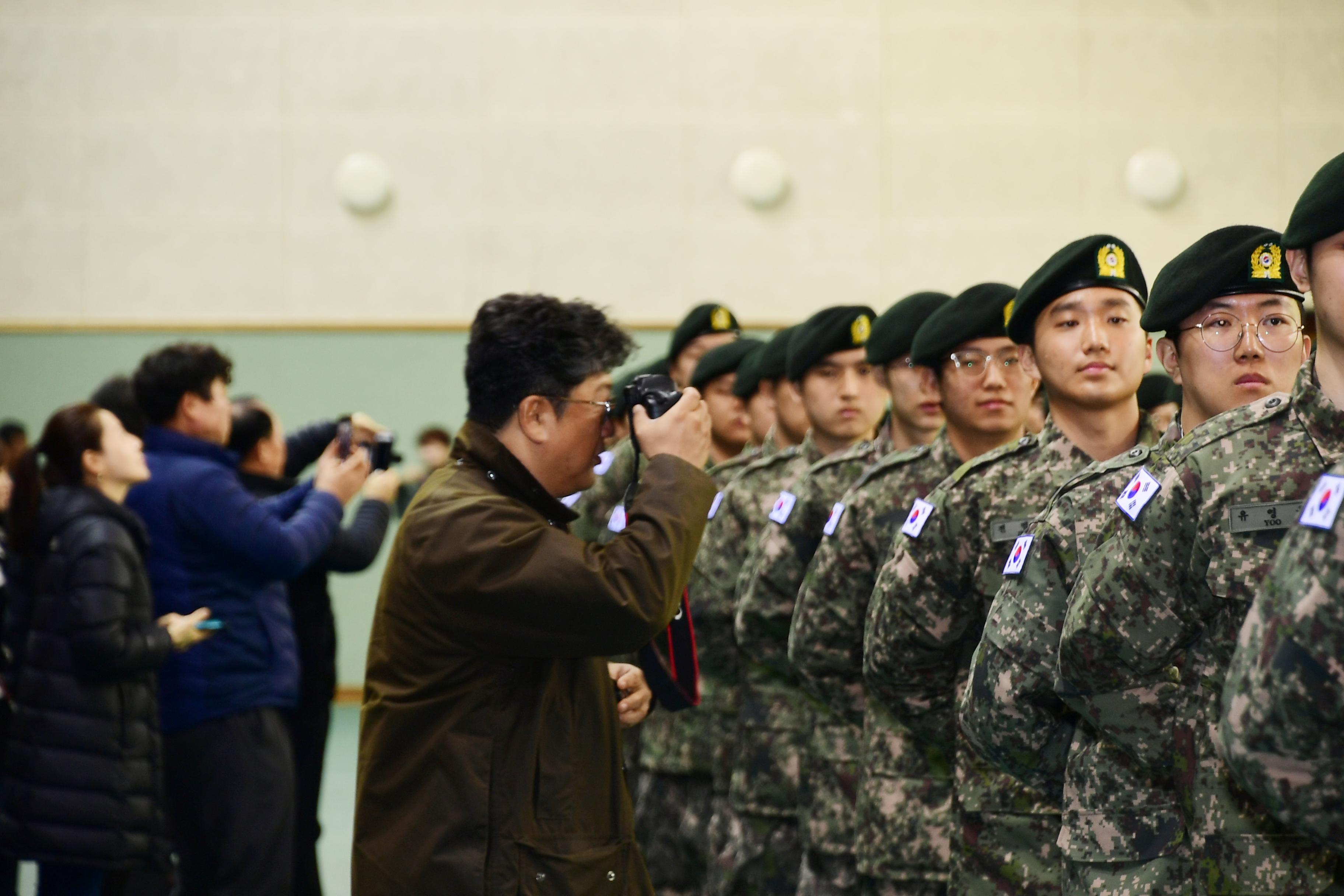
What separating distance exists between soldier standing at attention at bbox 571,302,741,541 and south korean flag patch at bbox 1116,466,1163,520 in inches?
118

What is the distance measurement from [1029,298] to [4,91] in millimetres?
8063

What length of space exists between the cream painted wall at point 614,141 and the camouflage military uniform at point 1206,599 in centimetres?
705

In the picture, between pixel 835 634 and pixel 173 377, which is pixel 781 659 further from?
pixel 173 377

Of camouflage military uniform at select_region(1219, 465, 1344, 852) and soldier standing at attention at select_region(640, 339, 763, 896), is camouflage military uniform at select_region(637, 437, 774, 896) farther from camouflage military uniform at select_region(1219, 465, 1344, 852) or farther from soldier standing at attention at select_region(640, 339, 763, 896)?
camouflage military uniform at select_region(1219, 465, 1344, 852)

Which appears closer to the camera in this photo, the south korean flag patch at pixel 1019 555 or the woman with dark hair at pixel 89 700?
the south korean flag patch at pixel 1019 555

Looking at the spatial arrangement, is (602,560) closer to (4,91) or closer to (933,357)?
(933,357)

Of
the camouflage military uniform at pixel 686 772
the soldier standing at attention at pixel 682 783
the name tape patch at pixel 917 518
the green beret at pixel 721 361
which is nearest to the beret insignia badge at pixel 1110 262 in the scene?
the name tape patch at pixel 917 518

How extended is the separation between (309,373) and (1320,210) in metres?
7.98

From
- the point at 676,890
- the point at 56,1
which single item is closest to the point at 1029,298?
the point at 676,890

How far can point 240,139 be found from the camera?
9047 millimetres

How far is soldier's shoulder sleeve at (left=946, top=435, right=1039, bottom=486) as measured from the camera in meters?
2.90

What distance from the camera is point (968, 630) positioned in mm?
2908

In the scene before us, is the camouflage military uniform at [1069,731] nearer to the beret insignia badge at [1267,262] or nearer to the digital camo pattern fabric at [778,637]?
the beret insignia badge at [1267,262]

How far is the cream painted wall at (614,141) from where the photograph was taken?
8859 mm
